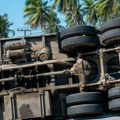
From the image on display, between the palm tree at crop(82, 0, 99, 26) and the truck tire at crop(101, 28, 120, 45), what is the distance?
33.6 meters

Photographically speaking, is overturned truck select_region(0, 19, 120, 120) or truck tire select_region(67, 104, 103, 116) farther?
overturned truck select_region(0, 19, 120, 120)

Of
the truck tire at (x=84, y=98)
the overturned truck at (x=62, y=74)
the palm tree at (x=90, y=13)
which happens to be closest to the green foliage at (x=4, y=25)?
the palm tree at (x=90, y=13)

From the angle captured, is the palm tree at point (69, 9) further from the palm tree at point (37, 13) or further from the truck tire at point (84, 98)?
the truck tire at point (84, 98)

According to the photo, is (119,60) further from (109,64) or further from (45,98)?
(45,98)

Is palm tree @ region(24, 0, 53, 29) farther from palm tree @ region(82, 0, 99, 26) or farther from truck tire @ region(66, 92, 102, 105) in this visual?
truck tire @ region(66, 92, 102, 105)

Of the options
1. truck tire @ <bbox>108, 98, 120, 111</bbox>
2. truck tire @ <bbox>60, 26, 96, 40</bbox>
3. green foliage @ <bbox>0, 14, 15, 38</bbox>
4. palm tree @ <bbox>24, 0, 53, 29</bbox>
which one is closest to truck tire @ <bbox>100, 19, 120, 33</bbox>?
truck tire @ <bbox>60, 26, 96, 40</bbox>

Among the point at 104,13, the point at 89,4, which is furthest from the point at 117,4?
the point at 89,4

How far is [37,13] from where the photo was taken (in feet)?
160

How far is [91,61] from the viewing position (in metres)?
9.20

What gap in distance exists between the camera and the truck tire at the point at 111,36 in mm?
8766

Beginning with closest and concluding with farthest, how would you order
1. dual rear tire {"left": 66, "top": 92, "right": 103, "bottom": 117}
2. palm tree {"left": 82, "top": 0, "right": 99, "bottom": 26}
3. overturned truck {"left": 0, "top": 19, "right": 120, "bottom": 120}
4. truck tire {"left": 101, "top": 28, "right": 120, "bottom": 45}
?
dual rear tire {"left": 66, "top": 92, "right": 103, "bottom": 117} → overturned truck {"left": 0, "top": 19, "right": 120, "bottom": 120} → truck tire {"left": 101, "top": 28, "right": 120, "bottom": 45} → palm tree {"left": 82, "top": 0, "right": 99, "bottom": 26}

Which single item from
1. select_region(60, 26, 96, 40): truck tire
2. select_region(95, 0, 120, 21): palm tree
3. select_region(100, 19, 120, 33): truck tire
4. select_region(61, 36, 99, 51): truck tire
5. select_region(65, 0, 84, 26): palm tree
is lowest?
select_region(61, 36, 99, 51): truck tire

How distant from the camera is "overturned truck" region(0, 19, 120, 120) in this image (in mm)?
8555

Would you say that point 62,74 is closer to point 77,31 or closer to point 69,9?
point 77,31
